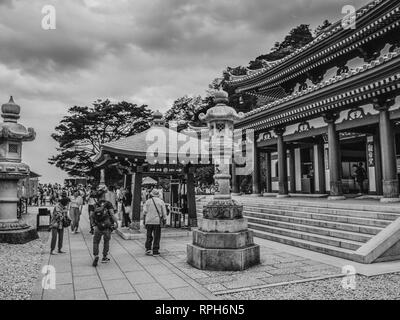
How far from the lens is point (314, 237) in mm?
9023

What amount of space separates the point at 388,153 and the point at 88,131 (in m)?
32.7

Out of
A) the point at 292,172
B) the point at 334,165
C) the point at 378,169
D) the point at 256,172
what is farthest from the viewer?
the point at 292,172

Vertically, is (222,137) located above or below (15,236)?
above

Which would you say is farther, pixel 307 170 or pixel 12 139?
pixel 307 170

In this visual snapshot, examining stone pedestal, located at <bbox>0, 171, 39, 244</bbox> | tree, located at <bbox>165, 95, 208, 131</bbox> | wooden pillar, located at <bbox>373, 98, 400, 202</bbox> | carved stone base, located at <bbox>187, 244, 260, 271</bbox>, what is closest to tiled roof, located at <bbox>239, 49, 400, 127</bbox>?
wooden pillar, located at <bbox>373, 98, 400, 202</bbox>

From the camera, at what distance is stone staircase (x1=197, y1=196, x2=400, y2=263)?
8.06 m

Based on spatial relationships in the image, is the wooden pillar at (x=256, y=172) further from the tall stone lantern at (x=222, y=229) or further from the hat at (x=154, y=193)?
the tall stone lantern at (x=222, y=229)

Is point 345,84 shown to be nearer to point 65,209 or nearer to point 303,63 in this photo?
point 303,63

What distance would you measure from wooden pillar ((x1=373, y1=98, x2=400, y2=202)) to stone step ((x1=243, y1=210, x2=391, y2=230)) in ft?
8.32

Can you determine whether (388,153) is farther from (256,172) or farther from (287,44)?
(287,44)

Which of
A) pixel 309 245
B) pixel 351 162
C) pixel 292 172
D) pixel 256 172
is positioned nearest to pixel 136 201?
pixel 309 245

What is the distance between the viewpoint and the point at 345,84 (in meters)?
11.6

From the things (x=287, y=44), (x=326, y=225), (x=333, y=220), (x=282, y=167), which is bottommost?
(x=326, y=225)

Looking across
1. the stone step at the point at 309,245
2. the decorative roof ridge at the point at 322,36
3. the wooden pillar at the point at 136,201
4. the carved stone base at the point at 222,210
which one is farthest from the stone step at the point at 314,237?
the decorative roof ridge at the point at 322,36
